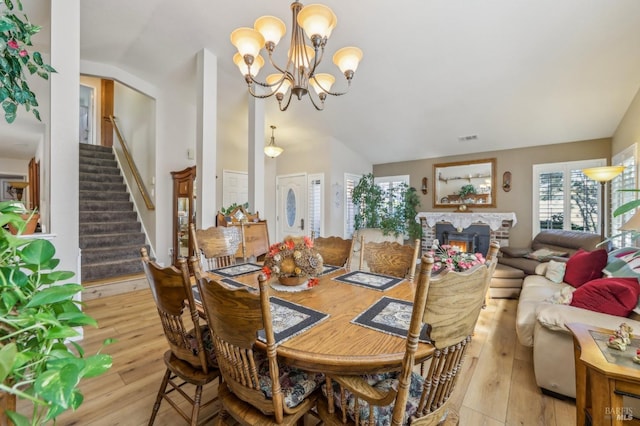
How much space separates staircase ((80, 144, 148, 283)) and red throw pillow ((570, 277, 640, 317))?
531 cm

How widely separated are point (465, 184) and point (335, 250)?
167 inches

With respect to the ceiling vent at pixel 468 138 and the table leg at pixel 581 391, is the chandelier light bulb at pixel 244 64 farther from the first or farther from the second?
the ceiling vent at pixel 468 138

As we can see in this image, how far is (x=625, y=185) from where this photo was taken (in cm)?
340

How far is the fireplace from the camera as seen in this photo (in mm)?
5156

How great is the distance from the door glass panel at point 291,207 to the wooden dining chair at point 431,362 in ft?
16.0

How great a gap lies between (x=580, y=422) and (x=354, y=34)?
11.6ft

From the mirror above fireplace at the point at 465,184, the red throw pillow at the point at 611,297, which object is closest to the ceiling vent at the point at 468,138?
the mirror above fireplace at the point at 465,184

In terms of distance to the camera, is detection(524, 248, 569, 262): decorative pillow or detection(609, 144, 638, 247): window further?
detection(524, 248, 569, 262): decorative pillow

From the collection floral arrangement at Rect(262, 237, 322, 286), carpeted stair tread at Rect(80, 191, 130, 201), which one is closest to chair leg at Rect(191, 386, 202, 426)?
floral arrangement at Rect(262, 237, 322, 286)

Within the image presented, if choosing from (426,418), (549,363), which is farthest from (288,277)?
(549,363)

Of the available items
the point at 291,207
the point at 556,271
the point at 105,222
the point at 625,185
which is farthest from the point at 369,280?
the point at 105,222

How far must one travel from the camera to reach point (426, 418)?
0.96 m

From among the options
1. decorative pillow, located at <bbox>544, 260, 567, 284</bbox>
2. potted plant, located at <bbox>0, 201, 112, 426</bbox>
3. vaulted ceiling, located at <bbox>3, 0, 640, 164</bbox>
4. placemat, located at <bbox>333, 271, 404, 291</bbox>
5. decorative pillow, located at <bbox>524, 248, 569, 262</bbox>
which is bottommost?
decorative pillow, located at <bbox>544, 260, 567, 284</bbox>

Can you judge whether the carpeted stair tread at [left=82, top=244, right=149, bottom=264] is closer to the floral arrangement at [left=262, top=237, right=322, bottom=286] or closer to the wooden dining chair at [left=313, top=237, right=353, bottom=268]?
the wooden dining chair at [left=313, top=237, right=353, bottom=268]
